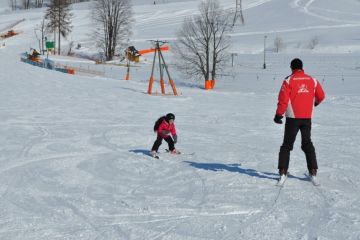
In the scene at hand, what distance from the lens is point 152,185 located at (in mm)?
7641

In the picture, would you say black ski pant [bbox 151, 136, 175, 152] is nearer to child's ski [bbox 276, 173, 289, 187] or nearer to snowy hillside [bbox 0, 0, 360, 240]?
snowy hillside [bbox 0, 0, 360, 240]

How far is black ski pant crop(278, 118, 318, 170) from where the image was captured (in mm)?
7316

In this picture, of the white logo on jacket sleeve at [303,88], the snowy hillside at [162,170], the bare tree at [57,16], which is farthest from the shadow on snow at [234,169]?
the bare tree at [57,16]

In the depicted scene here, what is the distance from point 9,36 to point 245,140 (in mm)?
82226

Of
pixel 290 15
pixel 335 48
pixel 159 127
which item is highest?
pixel 290 15

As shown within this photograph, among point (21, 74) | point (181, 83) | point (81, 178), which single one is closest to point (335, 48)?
point (181, 83)

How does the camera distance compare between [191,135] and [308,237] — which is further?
[191,135]

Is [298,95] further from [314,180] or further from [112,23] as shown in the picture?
[112,23]

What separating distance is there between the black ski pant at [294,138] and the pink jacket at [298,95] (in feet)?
0.34

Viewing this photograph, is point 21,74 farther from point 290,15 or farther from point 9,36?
point 290,15

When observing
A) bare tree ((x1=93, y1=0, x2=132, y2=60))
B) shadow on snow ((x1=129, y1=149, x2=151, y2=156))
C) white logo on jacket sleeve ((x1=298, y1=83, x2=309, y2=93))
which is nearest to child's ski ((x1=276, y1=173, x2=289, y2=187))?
white logo on jacket sleeve ((x1=298, y1=83, x2=309, y2=93))

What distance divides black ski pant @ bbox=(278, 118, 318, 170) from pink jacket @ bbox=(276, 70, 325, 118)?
10 centimetres

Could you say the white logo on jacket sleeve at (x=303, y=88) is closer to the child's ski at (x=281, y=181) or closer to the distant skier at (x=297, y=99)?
the distant skier at (x=297, y=99)

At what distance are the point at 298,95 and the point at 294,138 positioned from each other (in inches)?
24.2
